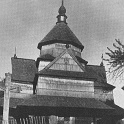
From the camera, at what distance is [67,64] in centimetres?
2728

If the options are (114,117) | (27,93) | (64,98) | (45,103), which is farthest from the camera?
(27,93)

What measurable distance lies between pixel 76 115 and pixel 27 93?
931 centimetres

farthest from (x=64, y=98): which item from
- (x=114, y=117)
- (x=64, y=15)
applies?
(x=64, y=15)

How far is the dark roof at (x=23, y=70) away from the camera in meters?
32.6

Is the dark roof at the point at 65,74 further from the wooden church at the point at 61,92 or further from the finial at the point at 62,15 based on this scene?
the finial at the point at 62,15

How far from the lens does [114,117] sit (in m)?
30.1

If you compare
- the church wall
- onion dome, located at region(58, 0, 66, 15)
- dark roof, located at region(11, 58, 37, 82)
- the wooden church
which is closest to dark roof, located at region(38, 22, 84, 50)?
the wooden church

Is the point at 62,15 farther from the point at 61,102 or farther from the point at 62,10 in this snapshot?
the point at 61,102

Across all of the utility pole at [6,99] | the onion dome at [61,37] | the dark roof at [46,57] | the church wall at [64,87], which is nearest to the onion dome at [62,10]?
the onion dome at [61,37]

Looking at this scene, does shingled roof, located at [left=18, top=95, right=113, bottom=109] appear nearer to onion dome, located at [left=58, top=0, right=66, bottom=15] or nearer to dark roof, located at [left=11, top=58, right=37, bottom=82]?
dark roof, located at [left=11, top=58, right=37, bottom=82]

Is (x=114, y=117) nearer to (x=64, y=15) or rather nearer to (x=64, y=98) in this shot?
(x=64, y=98)

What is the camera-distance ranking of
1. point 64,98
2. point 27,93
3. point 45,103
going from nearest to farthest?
point 45,103 < point 64,98 < point 27,93

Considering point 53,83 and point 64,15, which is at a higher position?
point 64,15

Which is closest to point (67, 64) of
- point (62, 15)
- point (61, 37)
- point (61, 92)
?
point (61, 92)
